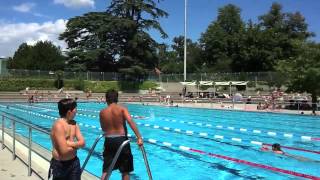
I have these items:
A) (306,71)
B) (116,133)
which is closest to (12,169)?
(116,133)

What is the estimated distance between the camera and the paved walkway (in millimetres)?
7774

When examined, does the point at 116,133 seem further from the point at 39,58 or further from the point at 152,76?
the point at 39,58

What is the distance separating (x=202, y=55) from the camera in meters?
82.6

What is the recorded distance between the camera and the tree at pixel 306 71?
31.9 m

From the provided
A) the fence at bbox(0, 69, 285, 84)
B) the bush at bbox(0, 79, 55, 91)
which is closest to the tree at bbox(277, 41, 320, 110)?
the fence at bbox(0, 69, 285, 84)

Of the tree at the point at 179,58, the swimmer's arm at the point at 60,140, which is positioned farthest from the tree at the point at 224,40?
the swimmer's arm at the point at 60,140

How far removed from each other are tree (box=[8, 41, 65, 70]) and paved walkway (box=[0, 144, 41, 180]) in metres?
71.2

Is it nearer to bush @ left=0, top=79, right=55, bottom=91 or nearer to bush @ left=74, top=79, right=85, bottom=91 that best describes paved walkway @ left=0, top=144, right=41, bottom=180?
bush @ left=0, top=79, right=55, bottom=91

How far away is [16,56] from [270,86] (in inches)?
2346

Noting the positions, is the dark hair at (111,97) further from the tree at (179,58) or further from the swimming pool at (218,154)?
the tree at (179,58)

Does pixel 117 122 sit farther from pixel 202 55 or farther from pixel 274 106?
pixel 202 55

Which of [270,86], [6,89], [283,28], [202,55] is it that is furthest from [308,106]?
[202,55]

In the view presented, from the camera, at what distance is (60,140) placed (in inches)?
194

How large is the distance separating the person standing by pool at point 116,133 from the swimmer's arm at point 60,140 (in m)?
1.32
